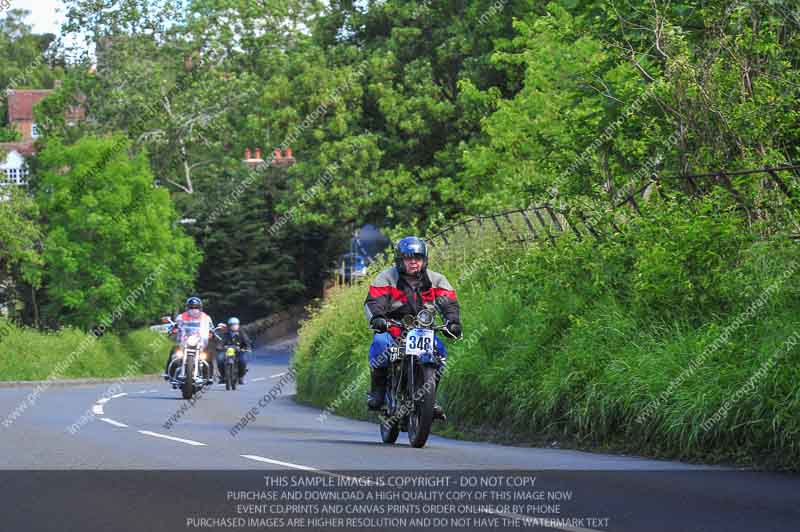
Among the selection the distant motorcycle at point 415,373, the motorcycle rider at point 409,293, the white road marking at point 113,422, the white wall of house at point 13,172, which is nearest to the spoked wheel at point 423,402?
the distant motorcycle at point 415,373

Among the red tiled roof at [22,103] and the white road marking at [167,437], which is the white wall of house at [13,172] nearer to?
the red tiled roof at [22,103]

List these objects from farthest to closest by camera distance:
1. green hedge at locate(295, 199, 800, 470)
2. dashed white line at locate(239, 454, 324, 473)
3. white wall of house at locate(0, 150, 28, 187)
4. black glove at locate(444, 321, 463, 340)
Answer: white wall of house at locate(0, 150, 28, 187)
black glove at locate(444, 321, 463, 340)
green hedge at locate(295, 199, 800, 470)
dashed white line at locate(239, 454, 324, 473)

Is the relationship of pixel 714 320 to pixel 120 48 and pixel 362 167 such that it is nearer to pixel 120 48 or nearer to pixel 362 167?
pixel 362 167

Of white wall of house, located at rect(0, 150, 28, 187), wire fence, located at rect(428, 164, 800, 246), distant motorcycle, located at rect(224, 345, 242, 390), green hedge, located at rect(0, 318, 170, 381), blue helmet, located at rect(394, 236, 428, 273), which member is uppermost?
white wall of house, located at rect(0, 150, 28, 187)

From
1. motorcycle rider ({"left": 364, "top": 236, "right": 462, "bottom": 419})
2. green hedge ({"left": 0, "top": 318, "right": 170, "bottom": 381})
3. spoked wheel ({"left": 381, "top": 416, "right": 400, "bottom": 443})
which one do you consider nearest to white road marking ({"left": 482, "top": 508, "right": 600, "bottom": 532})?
motorcycle rider ({"left": 364, "top": 236, "right": 462, "bottom": 419})

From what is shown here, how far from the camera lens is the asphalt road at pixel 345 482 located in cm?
947

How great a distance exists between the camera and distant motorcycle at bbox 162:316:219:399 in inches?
1180

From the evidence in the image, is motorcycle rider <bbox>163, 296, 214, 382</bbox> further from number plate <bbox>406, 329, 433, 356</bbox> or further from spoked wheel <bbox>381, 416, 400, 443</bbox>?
number plate <bbox>406, 329, 433, 356</bbox>

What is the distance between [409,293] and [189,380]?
583 inches

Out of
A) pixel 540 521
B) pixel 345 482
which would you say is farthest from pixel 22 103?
pixel 540 521

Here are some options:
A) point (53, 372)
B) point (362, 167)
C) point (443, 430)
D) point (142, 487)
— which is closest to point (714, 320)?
point (443, 430)

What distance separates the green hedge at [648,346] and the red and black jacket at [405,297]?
181cm

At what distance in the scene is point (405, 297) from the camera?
624 inches

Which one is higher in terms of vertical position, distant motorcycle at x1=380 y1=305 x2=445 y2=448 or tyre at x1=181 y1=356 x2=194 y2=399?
distant motorcycle at x1=380 y1=305 x2=445 y2=448
